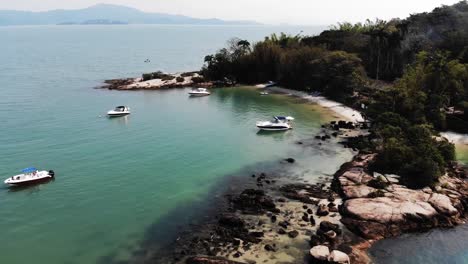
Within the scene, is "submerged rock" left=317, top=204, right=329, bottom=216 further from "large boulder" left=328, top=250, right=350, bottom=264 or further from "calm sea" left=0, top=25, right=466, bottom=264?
"calm sea" left=0, top=25, right=466, bottom=264

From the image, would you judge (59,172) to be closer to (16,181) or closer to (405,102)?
(16,181)

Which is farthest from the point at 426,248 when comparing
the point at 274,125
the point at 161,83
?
the point at 161,83

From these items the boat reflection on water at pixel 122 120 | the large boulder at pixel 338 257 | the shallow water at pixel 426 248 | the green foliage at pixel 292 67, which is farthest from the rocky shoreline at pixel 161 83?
the large boulder at pixel 338 257

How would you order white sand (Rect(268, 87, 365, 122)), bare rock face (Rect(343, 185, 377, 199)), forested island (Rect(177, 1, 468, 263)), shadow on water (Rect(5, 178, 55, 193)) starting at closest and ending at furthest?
1. forested island (Rect(177, 1, 468, 263))
2. bare rock face (Rect(343, 185, 377, 199))
3. shadow on water (Rect(5, 178, 55, 193))
4. white sand (Rect(268, 87, 365, 122))

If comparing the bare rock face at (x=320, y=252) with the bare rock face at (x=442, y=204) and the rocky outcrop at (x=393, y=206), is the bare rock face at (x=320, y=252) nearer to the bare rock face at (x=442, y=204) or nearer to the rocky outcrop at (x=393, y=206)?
the rocky outcrop at (x=393, y=206)

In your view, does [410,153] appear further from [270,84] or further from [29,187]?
[270,84]

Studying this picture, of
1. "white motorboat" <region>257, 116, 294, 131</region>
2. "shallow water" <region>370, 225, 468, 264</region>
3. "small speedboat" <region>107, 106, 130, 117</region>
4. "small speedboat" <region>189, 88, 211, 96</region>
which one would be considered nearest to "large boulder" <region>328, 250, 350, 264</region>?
"shallow water" <region>370, 225, 468, 264</region>
